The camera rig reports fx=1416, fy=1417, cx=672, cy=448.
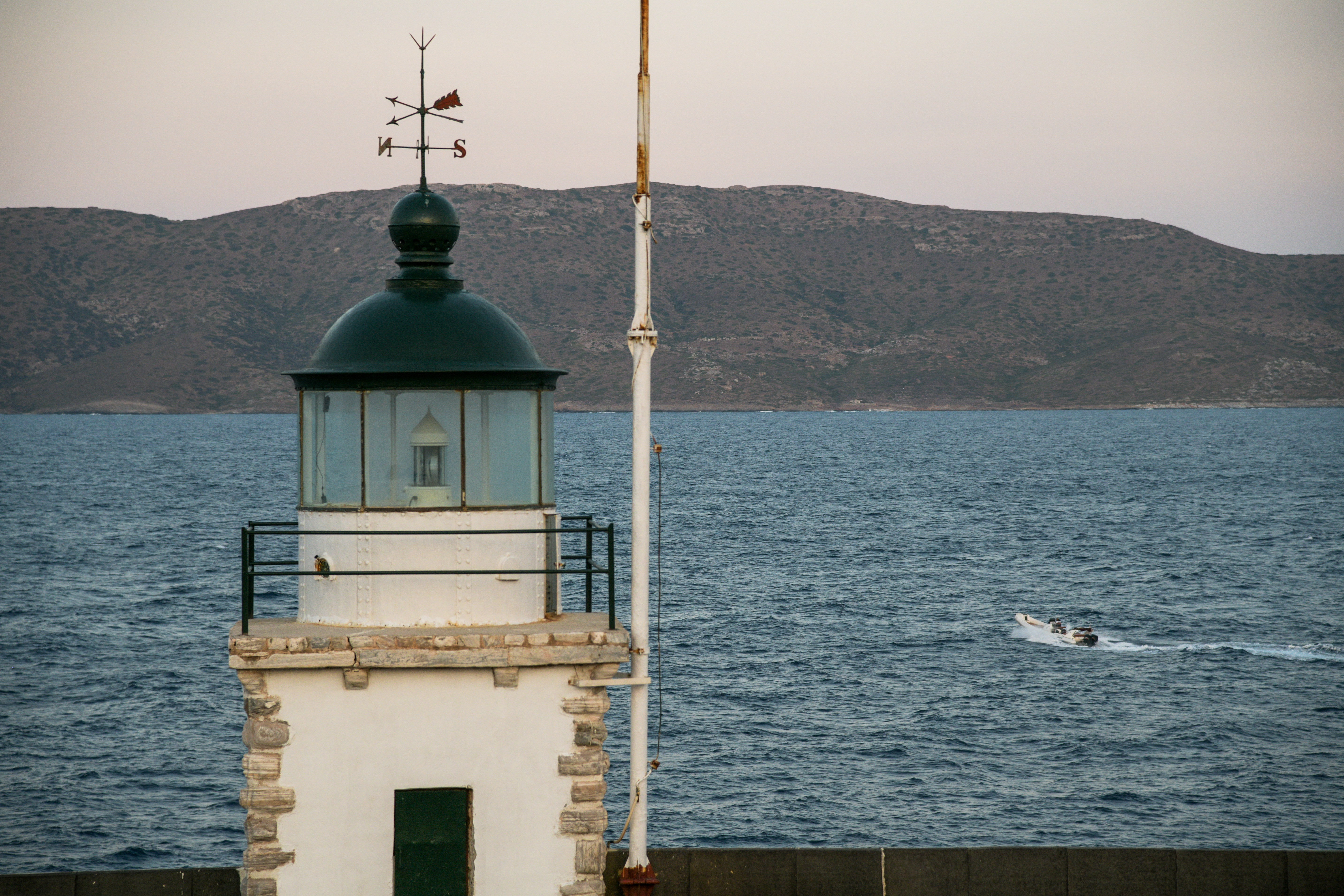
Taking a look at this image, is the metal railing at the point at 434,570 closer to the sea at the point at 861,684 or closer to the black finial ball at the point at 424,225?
the black finial ball at the point at 424,225

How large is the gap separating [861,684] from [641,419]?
3419 cm

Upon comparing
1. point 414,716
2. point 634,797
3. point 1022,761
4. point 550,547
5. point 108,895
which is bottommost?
point 1022,761

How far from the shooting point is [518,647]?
9.99 metres

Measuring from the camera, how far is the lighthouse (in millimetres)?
9961

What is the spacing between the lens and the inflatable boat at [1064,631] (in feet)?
161

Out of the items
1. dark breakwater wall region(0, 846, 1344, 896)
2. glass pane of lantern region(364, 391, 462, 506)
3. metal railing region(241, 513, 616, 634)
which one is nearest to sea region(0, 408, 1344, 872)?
metal railing region(241, 513, 616, 634)

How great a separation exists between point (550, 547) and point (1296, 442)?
20148cm

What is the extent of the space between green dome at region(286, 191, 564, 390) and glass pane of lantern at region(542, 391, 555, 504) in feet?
0.52

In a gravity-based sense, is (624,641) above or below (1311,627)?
above

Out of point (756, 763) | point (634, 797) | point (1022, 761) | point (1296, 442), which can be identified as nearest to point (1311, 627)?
point (1022, 761)

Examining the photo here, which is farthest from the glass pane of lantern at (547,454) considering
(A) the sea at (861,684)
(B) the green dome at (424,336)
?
Answer: (A) the sea at (861,684)

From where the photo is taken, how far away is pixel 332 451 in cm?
1030

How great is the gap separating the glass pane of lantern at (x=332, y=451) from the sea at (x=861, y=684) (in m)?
4.12

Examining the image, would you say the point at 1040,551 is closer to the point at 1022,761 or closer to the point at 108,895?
the point at 1022,761
